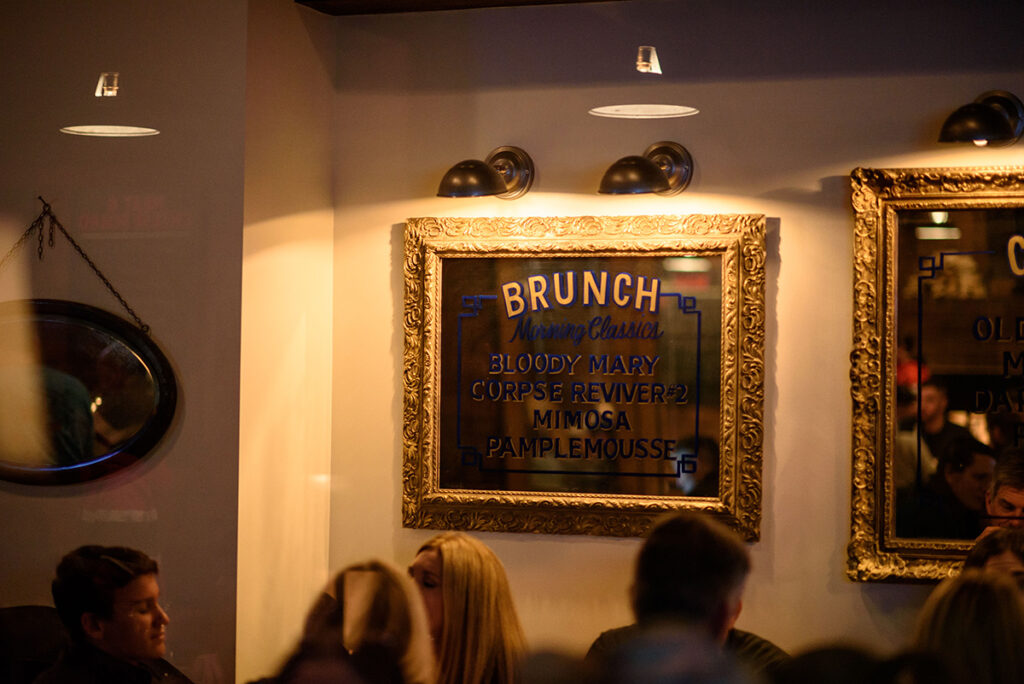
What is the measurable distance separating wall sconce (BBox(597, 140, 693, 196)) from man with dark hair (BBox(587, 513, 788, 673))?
104 centimetres

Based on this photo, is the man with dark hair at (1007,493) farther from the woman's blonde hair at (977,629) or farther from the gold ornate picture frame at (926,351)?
the woman's blonde hair at (977,629)

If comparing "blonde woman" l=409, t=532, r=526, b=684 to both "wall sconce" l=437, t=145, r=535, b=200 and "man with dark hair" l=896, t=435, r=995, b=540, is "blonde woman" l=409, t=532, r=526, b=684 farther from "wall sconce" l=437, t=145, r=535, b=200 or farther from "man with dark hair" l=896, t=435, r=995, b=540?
"man with dark hair" l=896, t=435, r=995, b=540

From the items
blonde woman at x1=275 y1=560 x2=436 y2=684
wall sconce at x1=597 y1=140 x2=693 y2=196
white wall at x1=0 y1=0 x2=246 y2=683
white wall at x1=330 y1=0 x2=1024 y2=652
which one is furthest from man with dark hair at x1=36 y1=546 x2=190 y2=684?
wall sconce at x1=597 y1=140 x2=693 y2=196

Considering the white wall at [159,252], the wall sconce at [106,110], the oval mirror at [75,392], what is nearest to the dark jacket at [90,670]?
the white wall at [159,252]

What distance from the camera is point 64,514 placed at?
336 centimetres

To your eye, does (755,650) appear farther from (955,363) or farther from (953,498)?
(955,363)

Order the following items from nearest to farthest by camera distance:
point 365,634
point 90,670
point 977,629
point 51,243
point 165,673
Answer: point 977,629 → point 365,634 → point 90,670 → point 165,673 → point 51,243

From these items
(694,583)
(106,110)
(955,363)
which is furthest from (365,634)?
(955,363)

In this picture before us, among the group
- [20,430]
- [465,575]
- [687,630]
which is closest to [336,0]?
[20,430]

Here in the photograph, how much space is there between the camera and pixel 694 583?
2842 mm

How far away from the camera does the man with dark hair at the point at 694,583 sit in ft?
8.92

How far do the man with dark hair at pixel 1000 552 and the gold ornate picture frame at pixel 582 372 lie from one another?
675mm

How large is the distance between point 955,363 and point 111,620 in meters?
2.67

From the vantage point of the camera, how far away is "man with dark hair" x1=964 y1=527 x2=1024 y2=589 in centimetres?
313
